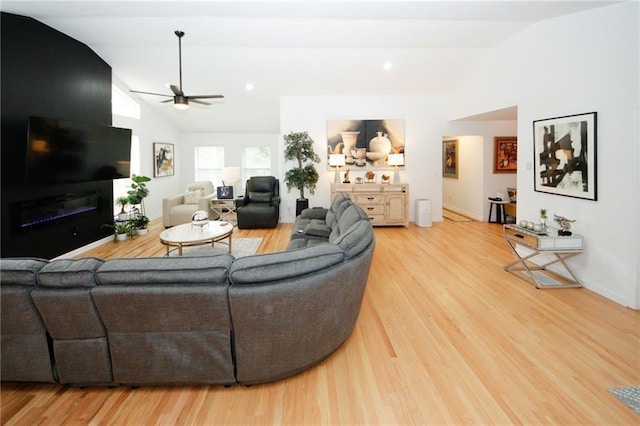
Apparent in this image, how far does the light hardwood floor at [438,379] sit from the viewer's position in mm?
2014

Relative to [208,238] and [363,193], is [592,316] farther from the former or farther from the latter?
[363,193]

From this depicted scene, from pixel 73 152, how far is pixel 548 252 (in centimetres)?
631

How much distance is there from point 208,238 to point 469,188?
6.84 m

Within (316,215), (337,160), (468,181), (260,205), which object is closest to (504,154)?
(468,181)

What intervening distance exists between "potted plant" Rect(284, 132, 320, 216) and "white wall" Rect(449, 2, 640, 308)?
13.6ft

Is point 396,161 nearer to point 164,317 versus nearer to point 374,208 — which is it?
point 374,208

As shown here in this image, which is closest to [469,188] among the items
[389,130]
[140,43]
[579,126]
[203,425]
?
[389,130]

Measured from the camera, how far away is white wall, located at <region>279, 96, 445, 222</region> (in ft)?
26.0

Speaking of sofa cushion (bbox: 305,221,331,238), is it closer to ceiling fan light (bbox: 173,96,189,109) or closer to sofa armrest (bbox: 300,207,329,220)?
sofa armrest (bbox: 300,207,329,220)

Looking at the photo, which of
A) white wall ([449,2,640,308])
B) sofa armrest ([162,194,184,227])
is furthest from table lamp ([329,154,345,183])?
white wall ([449,2,640,308])

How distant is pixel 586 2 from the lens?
143 inches

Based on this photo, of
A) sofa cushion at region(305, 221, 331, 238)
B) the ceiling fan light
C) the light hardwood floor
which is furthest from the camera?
the ceiling fan light

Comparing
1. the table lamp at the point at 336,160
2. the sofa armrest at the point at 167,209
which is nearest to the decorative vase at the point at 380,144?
the table lamp at the point at 336,160

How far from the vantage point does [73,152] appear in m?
4.98
